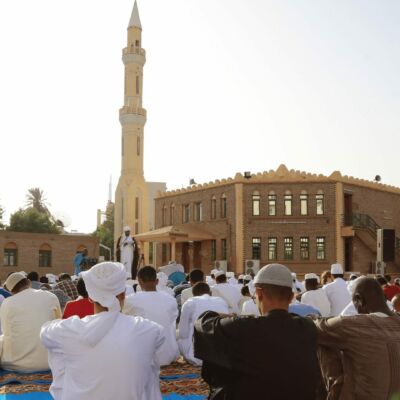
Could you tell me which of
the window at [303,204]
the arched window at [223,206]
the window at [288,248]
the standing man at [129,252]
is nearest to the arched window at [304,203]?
the window at [303,204]

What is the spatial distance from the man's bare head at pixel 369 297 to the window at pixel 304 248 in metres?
29.1

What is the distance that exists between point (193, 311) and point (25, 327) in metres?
2.01

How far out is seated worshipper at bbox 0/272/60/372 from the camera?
20.9ft

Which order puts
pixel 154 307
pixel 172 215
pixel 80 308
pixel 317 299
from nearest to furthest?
pixel 80 308, pixel 154 307, pixel 317 299, pixel 172 215

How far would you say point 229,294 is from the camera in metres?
10.3

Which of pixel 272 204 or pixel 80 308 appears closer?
pixel 80 308

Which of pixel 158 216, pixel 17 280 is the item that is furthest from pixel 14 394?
pixel 158 216

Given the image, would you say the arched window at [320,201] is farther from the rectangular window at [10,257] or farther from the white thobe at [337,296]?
the white thobe at [337,296]

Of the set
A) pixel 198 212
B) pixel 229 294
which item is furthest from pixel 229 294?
pixel 198 212

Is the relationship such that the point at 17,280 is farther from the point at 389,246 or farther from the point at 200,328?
the point at 389,246

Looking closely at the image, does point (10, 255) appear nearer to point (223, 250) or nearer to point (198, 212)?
point (198, 212)

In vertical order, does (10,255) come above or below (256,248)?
below

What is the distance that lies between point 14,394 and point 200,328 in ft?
10.7

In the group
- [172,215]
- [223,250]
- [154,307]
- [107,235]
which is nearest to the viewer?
[154,307]
